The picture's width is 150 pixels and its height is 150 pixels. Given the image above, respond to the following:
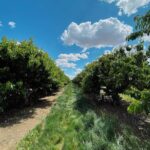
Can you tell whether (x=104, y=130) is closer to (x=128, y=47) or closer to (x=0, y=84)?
(x=0, y=84)

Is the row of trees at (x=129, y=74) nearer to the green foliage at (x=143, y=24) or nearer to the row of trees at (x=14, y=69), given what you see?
the green foliage at (x=143, y=24)

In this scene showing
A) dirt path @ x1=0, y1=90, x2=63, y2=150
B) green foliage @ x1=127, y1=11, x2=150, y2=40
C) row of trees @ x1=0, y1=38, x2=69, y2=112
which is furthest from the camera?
row of trees @ x1=0, y1=38, x2=69, y2=112

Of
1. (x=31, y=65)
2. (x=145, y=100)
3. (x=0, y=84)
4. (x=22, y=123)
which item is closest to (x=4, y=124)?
(x=22, y=123)

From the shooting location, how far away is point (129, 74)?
10414 mm

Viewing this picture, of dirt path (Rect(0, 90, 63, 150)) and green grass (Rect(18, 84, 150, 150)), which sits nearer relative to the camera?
green grass (Rect(18, 84, 150, 150))

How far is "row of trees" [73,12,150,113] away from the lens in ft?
13.6

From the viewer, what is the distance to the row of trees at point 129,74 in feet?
13.6

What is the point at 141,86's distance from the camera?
1024cm

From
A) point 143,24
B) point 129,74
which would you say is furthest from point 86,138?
point 129,74

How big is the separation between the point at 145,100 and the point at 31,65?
10037mm

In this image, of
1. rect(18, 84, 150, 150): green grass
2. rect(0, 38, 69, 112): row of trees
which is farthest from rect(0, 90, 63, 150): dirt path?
rect(0, 38, 69, 112): row of trees

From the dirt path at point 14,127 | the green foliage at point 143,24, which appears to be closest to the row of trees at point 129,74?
the green foliage at point 143,24

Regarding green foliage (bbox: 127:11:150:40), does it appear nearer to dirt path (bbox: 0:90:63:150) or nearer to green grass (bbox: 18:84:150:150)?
green grass (bbox: 18:84:150:150)

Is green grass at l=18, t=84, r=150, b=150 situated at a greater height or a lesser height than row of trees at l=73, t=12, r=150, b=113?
lesser
